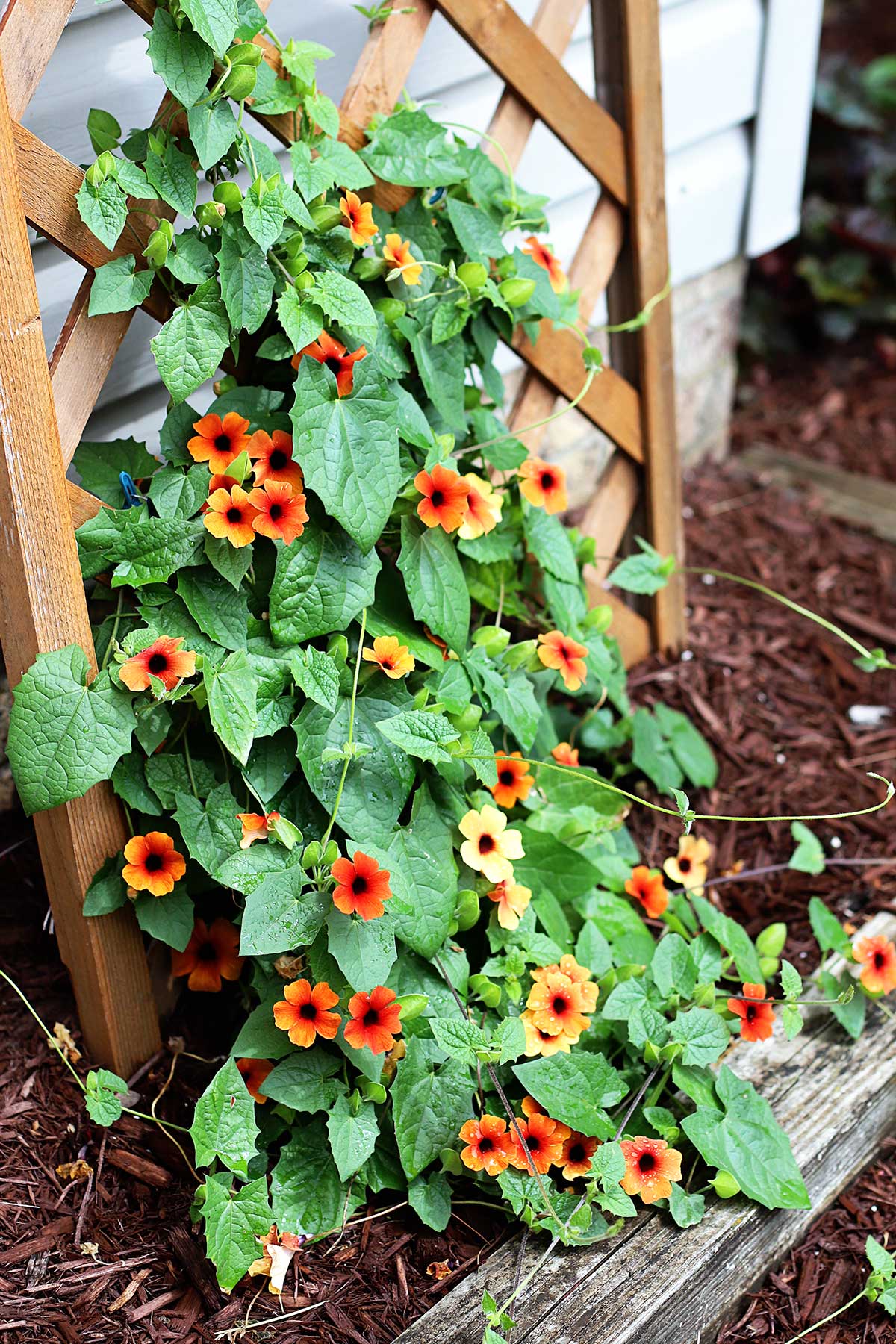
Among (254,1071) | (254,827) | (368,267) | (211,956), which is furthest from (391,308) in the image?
(254,1071)

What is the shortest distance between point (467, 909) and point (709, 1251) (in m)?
0.45

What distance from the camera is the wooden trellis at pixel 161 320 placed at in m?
1.21

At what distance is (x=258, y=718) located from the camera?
4.36ft

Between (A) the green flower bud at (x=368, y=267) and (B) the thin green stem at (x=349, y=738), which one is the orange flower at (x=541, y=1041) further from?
(A) the green flower bud at (x=368, y=267)

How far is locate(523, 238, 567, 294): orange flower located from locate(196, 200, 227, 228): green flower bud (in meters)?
0.55

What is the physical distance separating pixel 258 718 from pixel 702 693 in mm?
1142

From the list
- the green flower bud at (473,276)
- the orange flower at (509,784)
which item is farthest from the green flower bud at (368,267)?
the orange flower at (509,784)

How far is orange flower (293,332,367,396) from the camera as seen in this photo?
4.44 feet

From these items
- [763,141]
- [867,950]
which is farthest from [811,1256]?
[763,141]

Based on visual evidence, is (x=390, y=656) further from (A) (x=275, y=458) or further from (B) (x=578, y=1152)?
(B) (x=578, y=1152)

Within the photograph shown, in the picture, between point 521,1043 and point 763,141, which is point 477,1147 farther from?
point 763,141

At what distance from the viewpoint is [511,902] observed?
4.77 ft

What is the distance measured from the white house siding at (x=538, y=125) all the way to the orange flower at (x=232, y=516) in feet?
1.65

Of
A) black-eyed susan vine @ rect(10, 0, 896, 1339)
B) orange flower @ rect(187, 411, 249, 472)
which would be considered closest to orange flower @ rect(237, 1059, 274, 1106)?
black-eyed susan vine @ rect(10, 0, 896, 1339)
